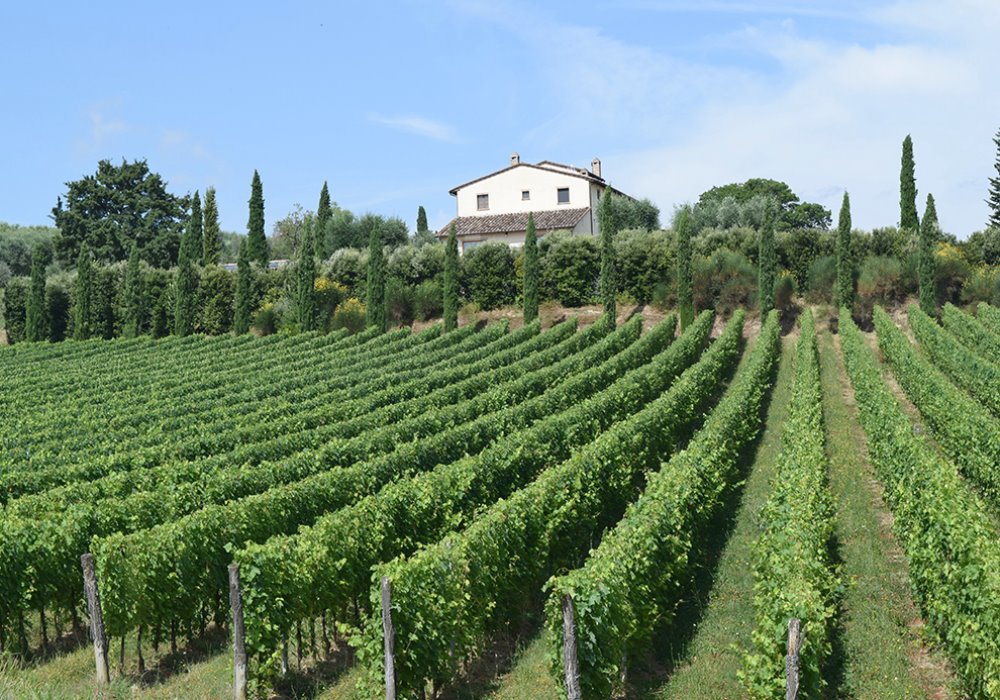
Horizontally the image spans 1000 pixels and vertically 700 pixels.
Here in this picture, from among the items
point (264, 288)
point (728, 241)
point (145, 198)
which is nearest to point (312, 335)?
point (264, 288)

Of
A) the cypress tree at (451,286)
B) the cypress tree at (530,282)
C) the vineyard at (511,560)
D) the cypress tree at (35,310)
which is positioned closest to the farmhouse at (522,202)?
the cypress tree at (451,286)

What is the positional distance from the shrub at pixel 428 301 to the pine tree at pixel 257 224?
20.7 metres

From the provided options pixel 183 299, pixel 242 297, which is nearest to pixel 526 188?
pixel 242 297

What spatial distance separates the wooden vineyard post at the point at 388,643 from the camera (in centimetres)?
1023

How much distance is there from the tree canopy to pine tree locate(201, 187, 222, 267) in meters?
3.01

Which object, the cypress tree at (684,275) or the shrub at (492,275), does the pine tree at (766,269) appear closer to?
the cypress tree at (684,275)

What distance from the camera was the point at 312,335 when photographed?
2251 inches

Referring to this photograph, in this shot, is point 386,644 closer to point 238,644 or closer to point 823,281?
point 238,644

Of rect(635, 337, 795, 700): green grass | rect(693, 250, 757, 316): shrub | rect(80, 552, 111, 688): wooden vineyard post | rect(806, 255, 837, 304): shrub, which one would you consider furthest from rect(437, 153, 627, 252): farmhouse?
rect(80, 552, 111, 688): wooden vineyard post

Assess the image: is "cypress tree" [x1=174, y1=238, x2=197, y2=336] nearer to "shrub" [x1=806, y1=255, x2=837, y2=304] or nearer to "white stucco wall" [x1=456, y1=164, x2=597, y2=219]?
"white stucco wall" [x1=456, y1=164, x2=597, y2=219]

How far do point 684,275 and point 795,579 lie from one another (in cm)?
4230

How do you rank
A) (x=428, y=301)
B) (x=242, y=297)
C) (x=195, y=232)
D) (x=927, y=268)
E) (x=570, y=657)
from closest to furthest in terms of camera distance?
(x=570, y=657), (x=927, y=268), (x=428, y=301), (x=242, y=297), (x=195, y=232)

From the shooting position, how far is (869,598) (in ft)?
46.3

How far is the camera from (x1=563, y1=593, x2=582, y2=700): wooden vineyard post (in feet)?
32.0
